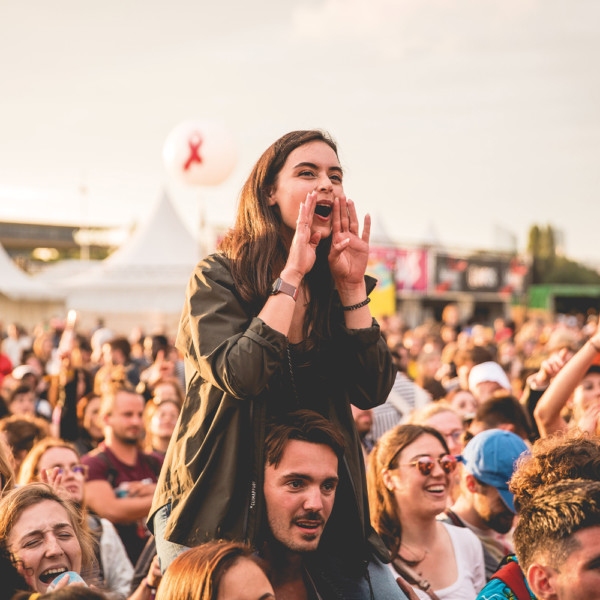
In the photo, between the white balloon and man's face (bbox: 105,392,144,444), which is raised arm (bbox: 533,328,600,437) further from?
the white balloon

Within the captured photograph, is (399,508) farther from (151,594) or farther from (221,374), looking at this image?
(221,374)

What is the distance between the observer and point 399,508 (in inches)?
143

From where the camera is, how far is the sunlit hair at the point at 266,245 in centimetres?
249

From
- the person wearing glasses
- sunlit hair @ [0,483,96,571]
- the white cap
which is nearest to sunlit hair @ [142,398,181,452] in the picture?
the person wearing glasses

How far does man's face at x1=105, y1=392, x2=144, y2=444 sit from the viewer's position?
17.7 ft

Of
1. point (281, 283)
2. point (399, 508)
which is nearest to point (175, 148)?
point (399, 508)

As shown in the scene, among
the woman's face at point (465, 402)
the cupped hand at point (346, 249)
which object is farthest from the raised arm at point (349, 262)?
the woman's face at point (465, 402)

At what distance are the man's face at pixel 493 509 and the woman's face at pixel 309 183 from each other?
182 cm

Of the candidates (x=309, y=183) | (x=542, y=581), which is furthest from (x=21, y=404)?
(x=542, y=581)

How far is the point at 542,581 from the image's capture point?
224 centimetres

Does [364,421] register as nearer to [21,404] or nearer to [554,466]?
[554,466]

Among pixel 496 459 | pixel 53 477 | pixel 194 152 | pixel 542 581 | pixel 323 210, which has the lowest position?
pixel 542 581

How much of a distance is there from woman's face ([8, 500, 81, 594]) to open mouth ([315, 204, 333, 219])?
1.46 meters

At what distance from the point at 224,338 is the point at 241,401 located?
19 centimetres
